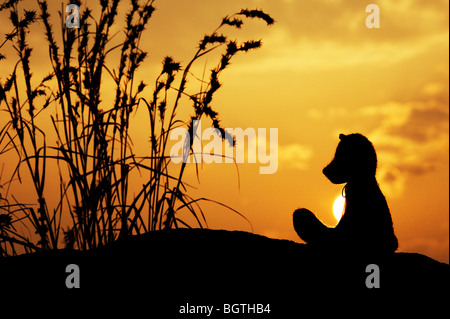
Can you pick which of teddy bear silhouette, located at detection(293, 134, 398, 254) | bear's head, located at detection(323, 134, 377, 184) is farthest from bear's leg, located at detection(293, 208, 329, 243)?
bear's head, located at detection(323, 134, 377, 184)

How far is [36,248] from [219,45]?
3.59ft

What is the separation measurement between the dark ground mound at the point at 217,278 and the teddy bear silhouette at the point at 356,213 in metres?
0.05

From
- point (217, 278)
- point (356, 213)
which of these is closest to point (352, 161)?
point (356, 213)

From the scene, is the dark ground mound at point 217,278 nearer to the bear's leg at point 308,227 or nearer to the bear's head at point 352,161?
the bear's leg at point 308,227

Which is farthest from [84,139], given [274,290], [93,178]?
[274,290]

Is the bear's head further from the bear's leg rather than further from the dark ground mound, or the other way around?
the dark ground mound

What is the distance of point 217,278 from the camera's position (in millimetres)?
2215

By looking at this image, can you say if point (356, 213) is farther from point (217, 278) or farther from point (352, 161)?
point (217, 278)

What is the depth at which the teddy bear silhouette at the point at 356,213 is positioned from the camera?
238 centimetres

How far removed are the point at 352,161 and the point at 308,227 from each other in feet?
1.04

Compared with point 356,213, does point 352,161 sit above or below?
above
